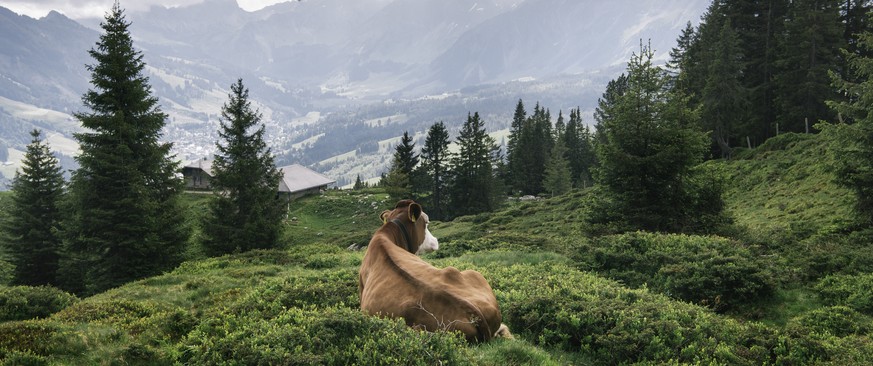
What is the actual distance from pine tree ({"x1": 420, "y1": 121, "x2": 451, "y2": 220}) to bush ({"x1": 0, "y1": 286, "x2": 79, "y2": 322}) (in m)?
57.8

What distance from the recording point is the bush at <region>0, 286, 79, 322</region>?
1043 cm

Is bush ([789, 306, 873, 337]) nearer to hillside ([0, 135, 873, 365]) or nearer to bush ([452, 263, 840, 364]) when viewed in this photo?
hillside ([0, 135, 873, 365])

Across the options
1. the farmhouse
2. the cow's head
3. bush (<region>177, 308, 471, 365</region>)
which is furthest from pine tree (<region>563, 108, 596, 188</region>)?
bush (<region>177, 308, 471, 365</region>)

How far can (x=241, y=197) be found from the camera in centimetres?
3122

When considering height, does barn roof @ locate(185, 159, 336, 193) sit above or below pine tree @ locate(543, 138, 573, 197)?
above

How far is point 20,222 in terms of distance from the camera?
3466 centimetres

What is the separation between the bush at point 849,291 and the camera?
9.80 m

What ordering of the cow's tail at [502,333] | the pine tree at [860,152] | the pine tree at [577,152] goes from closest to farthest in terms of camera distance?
the cow's tail at [502,333]
the pine tree at [860,152]
the pine tree at [577,152]

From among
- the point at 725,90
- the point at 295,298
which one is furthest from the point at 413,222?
the point at 725,90

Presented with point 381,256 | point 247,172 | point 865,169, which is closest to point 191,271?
point 247,172

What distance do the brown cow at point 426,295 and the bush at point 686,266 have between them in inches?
245

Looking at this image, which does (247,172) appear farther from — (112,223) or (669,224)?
(669,224)

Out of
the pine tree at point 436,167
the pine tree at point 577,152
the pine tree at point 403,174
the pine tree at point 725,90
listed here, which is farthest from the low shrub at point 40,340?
the pine tree at point 577,152

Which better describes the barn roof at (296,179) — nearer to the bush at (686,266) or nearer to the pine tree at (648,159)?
the pine tree at (648,159)
